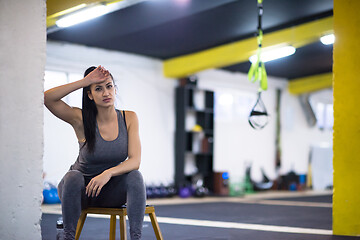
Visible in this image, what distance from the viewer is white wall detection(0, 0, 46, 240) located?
7.88 ft

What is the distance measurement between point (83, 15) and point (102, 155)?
12.2 feet

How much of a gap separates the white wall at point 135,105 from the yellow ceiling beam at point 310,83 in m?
3.97

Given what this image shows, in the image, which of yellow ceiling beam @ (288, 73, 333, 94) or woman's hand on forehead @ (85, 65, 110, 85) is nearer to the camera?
woman's hand on forehead @ (85, 65, 110, 85)

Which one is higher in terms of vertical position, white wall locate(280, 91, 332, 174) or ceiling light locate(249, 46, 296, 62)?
ceiling light locate(249, 46, 296, 62)

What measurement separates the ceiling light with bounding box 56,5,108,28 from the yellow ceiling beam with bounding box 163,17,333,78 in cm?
354

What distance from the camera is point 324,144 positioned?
13.7 metres

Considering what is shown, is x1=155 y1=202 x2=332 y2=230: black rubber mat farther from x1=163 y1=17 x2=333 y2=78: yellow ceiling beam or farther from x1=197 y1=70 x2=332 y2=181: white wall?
x1=197 y1=70 x2=332 y2=181: white wall

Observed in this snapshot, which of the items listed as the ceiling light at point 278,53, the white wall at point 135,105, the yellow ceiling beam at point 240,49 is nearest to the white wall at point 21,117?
the white wall at point 135,105

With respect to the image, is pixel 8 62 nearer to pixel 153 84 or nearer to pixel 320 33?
pixel 320 33

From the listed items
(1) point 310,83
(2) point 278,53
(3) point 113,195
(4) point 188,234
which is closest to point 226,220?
(4) point 188,234

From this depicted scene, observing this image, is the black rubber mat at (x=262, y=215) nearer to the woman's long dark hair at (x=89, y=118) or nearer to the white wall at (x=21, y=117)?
the woman's long dark hair at (x=89, y=118)

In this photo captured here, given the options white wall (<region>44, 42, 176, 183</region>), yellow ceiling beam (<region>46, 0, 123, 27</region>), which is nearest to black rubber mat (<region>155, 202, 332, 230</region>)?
white wall (<region>44, 42, 176, 183</region>)

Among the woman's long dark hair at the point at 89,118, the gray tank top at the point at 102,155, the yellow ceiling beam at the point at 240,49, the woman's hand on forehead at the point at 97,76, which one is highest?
the yellow ceiling beam at the point at 240,49

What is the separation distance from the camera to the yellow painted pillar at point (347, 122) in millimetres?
4281
